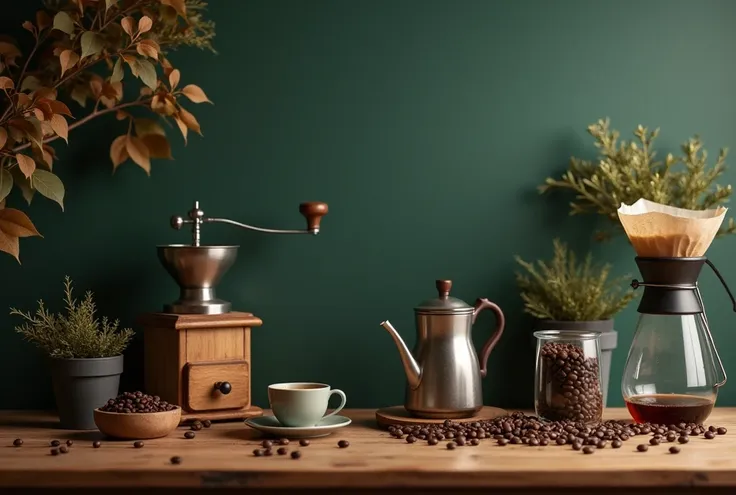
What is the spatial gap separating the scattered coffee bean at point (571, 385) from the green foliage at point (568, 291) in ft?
0.74

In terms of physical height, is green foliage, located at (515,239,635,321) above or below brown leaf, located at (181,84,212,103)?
below

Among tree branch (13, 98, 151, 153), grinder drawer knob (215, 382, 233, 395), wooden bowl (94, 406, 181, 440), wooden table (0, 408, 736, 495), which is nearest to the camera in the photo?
wooden table (0, 408, 736, 495)

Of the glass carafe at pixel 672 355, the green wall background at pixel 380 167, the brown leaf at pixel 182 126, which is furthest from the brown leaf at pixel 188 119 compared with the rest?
the glass carafe at pixel 672 355

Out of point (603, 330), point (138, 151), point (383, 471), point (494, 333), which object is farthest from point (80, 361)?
point (603, 330)

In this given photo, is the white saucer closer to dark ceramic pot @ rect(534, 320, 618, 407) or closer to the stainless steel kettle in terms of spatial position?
the stainless steel kettle

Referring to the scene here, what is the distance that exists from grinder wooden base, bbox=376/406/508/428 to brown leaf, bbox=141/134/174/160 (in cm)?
83

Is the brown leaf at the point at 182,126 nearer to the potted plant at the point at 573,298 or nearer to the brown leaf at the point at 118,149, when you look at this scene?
the brown leaf at the point at 118,149

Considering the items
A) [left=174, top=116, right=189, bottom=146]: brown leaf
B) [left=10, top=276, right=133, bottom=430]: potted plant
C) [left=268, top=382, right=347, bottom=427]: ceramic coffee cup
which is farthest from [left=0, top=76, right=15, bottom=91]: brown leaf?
[left=268, top=382, right=347, bottom=427]: ceramic coffee cup

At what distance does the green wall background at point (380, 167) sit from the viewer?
2.26 metres

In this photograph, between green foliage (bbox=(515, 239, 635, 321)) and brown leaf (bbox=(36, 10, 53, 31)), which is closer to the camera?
brown leaf (bbox=(36, 10, 53, 31))

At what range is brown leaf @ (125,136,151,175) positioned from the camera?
7.15 feet

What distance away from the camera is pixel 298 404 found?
73.1 inches

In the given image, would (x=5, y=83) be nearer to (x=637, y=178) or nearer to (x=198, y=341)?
(x=198, y=341)

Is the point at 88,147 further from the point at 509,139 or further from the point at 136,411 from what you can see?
the point at 509,139
